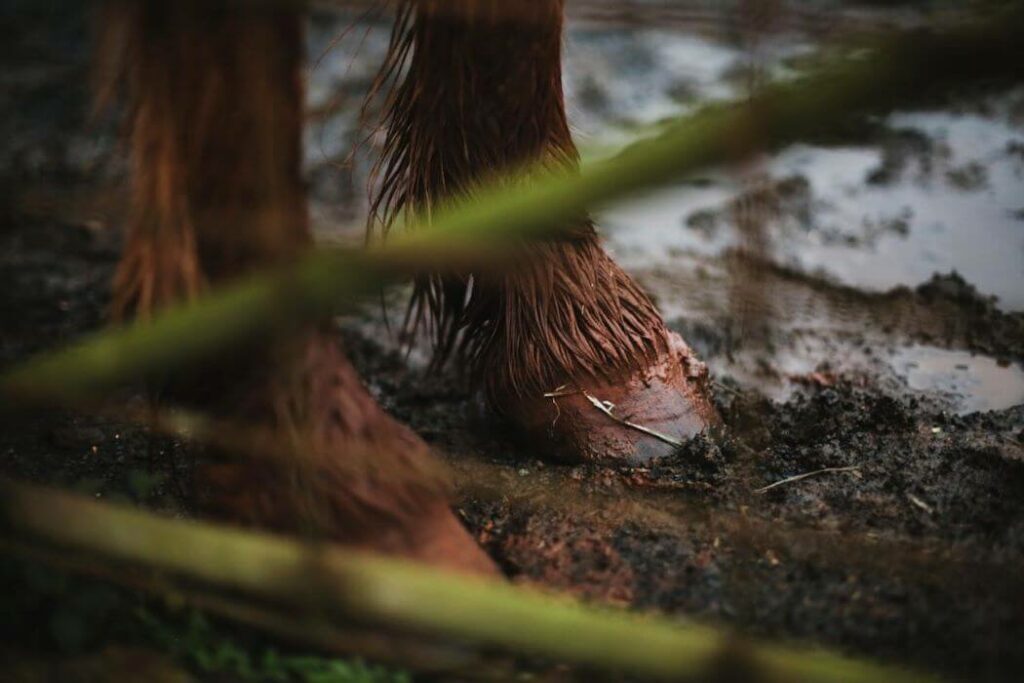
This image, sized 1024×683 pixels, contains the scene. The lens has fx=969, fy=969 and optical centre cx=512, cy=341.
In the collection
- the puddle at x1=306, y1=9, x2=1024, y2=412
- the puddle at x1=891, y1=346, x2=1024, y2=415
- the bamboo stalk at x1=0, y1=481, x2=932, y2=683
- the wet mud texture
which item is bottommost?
the wet mud texture

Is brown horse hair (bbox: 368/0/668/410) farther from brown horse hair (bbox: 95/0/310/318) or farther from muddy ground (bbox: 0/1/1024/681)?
brown horse hair (bbox: 95/0/310/318)

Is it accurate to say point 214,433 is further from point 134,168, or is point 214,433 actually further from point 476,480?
point 476,480

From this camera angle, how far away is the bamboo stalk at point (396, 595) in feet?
4.15

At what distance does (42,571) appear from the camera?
62.3 inches

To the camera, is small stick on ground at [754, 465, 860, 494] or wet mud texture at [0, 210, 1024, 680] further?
small stick on ground at [754, 465, 860, 494]

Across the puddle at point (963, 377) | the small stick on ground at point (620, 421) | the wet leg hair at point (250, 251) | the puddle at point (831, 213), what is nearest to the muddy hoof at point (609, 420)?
the small stick on ground at point (620, 421)

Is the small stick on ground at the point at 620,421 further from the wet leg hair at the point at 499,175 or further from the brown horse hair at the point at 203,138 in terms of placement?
the brown horse hair at the point at 203,138

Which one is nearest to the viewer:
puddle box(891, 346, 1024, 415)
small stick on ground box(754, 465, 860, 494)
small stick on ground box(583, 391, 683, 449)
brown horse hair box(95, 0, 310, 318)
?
brown horse hair box(95, 0, 310, 318)

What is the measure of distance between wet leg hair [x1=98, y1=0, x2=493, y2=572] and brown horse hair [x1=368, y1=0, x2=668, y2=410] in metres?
0.57

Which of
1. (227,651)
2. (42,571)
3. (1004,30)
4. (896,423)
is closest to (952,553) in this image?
(896,423)

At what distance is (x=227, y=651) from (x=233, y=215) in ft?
2.31

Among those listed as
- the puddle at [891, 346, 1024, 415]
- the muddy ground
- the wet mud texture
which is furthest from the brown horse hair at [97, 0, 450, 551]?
the puddle at [891, 346, 1024, 415]

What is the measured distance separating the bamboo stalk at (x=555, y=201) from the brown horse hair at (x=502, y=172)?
2.35 ft

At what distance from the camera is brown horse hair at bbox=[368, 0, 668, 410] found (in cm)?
202
